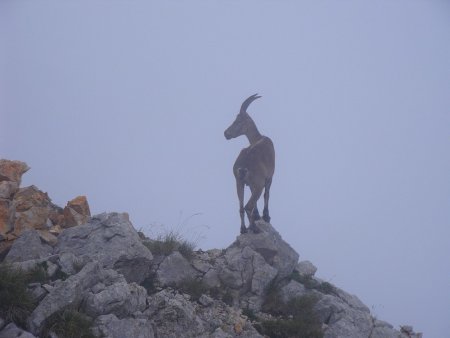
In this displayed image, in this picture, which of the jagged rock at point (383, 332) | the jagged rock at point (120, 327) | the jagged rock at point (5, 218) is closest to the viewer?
the jagged rock at point (120, 327)

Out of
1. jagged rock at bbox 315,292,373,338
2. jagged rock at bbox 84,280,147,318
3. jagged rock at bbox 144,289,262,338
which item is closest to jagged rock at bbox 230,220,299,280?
jagged rock at bbox 315,292,373,338

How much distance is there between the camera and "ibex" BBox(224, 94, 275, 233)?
13625 mm

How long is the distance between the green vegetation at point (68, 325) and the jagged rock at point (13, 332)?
1.51ft

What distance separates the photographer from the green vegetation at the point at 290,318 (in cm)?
1083


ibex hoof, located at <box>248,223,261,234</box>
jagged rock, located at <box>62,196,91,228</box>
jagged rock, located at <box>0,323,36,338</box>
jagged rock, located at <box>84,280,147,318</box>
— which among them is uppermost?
ibex hoof, located at <box>248,223,261,234</box>

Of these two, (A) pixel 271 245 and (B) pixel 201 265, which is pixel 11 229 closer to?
(B) pixel 201 265

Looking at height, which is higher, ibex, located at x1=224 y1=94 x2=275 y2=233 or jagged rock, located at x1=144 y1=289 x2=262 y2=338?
ibex, located at x1=224 y1=94 x2=275 y2=233

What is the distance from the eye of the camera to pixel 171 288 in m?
11.2

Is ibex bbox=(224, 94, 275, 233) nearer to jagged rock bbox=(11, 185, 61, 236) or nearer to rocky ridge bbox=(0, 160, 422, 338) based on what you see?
rocky ridge bbox=(0, 160, 422, 338)

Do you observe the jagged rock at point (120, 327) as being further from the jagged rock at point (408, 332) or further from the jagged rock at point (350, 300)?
the jagged rock at point (408, 332)

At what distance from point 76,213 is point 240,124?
619 cm

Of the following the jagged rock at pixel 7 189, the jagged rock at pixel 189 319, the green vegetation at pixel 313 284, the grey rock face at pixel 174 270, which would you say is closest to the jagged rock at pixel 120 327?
the jagged rock at pixel 189 319

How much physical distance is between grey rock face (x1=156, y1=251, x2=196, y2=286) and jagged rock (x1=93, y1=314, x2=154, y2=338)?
235cm

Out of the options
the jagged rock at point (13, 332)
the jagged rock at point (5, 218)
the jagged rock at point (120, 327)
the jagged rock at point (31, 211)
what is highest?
the jagged rock at point (31, 211)
